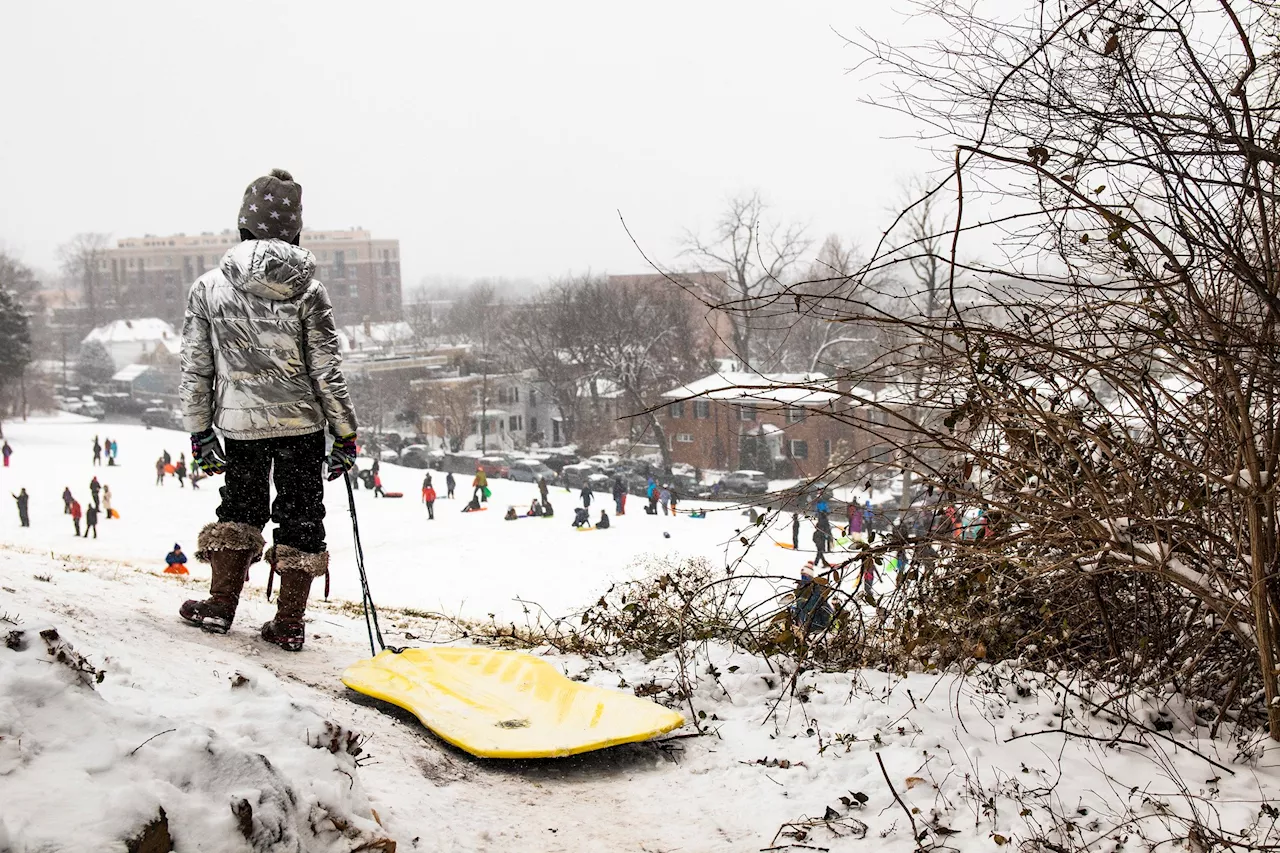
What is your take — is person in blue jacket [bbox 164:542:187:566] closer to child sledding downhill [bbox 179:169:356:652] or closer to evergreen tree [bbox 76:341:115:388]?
child sledding downhill [bbox 179:169:356:652]

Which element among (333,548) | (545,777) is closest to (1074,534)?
(545,777)

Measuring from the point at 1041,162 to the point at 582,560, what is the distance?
17.8 m

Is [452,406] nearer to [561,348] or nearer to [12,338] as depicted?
[561,348]

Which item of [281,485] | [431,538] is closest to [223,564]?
[281,485]

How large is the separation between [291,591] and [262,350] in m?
1.04

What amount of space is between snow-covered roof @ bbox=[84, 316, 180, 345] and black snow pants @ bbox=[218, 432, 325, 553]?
262 ft

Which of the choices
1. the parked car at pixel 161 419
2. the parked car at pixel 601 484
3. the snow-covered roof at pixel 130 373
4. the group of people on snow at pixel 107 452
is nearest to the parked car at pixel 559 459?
the parked car at pixel 601 484

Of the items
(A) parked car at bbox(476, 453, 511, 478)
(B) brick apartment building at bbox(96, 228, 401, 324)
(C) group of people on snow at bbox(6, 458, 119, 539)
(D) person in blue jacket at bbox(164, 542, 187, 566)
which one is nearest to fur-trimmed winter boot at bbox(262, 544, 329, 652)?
(D) person in blue jacket at bbox(164, 542, 187, 566)

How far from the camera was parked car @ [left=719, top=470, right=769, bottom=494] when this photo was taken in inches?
1190

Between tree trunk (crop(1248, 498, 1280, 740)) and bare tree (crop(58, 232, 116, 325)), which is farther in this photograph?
bare tree (crop(58, 232, 116, 325))

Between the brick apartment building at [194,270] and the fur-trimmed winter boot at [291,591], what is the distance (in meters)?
81.2

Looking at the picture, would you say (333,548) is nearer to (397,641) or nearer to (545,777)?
(397,641)

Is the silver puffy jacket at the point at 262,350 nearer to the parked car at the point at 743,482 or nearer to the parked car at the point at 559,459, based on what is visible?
the parked car at the point at 743,482

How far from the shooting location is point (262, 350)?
13.7 feet
